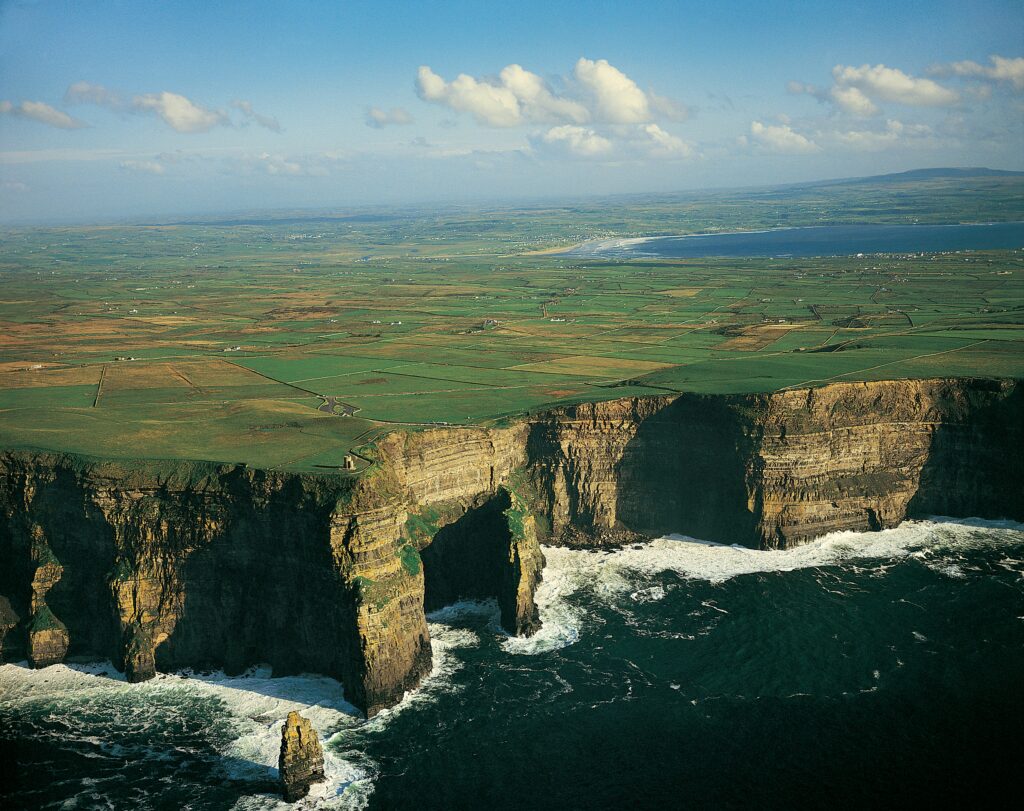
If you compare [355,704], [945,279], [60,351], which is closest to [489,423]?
[355,704]

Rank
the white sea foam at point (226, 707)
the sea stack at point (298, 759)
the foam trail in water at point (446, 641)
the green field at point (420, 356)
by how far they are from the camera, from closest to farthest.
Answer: the sea stack at point (298, 759)
the white sea foam at point (226, 707)
the foam trail in water at point (446, 641)
the green field at point (420, 356)

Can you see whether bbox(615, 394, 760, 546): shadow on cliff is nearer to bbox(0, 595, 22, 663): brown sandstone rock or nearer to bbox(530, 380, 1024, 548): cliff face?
bbox(530, 380, 1024, 548): cliff face

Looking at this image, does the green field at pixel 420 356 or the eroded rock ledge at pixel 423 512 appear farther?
the green field at pixel 420 356

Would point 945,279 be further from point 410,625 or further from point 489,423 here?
point 410,625

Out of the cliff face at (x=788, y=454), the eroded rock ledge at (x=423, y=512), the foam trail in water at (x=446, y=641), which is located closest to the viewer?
the foam trail in water at (x=446, y=641)

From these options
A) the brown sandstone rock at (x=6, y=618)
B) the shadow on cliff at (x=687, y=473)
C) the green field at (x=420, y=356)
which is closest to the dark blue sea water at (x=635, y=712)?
the brown sandstone rock at (x=6, y=618)

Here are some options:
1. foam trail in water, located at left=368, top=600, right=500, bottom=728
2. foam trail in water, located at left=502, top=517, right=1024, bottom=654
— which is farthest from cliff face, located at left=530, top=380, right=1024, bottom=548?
foam trail in water, located at left=368, top=600, right=500, bottom=728

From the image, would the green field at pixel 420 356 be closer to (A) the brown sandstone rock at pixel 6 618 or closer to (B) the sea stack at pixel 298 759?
(A) the brown sandstone rock at pixel 6 618
